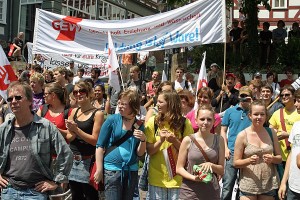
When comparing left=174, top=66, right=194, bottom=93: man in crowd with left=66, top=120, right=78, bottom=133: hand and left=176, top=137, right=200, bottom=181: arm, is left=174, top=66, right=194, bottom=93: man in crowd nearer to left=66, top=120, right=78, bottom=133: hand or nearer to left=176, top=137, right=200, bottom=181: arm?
left=66, top=120, right=78, bottom=133: hand

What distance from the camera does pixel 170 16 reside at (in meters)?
10.9

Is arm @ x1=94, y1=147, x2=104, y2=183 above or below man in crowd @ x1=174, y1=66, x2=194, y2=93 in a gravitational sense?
below

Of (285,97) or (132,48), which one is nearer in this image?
(285,97)

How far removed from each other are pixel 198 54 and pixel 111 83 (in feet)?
30.4

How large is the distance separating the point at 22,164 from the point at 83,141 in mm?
1657

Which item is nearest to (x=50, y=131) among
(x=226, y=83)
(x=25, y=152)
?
(x=25, y=152)

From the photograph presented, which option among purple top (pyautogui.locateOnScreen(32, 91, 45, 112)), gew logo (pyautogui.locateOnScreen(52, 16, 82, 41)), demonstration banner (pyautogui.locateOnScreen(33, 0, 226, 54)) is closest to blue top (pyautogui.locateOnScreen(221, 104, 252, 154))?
purple top (pyautogui.locateOnScreen(32, 91, 45, 112))

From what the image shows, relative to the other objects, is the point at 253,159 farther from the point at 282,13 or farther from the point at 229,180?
the point at 282,13

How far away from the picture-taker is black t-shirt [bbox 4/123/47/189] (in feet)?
15.0

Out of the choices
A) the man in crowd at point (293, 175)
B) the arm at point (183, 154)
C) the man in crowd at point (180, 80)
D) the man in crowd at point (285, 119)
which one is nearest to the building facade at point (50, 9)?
the man in crowd at point (180, 80)

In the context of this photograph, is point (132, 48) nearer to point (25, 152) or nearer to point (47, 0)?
point (25, 152)

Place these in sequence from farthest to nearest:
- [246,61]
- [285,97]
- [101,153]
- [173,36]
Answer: [246,61]
[173,36]
[285,97]
[101,153]

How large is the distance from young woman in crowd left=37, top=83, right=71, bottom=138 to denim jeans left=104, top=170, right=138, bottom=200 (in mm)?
1105

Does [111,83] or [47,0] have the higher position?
[47,0]
